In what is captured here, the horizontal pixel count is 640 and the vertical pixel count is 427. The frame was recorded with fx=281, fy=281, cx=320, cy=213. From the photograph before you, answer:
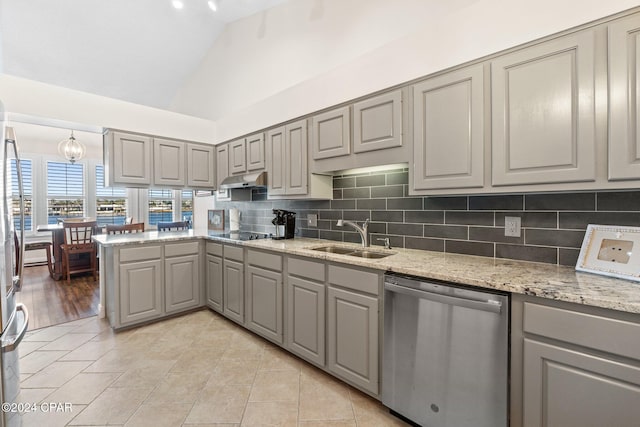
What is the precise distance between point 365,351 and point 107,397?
1.77m

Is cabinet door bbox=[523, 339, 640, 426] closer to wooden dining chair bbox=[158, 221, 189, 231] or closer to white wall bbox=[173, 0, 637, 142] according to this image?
white wall bbox=[173, 0, 637, 142]

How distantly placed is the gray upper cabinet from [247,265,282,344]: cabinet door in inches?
75.5

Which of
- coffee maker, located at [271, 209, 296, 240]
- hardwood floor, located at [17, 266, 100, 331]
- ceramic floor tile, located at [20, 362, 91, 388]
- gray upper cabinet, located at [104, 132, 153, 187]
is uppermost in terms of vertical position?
gray upper cabinet, located at [104, 132, 153, 187]

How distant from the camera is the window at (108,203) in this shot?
21.9ft

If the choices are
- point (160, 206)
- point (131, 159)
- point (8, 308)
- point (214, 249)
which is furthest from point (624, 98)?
point (160, 206)

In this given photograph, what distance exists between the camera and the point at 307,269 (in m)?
2.19

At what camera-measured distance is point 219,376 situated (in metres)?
2.13

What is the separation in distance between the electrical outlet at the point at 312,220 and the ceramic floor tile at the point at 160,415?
185 centimetres

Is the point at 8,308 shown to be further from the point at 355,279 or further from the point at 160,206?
the point at 160,206

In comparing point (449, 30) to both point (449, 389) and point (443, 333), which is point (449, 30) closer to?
point (443, 333)

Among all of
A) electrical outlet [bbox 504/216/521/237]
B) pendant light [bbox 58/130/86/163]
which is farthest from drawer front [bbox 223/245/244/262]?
pendant light [bbox 58/130/86/163]

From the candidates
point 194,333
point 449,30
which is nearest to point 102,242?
point 194,333

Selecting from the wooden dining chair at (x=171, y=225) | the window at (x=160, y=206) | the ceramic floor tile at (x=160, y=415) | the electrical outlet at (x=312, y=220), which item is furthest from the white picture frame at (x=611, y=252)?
the window at (x=160, y=206)

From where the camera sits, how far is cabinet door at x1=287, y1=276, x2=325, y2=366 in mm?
2107
